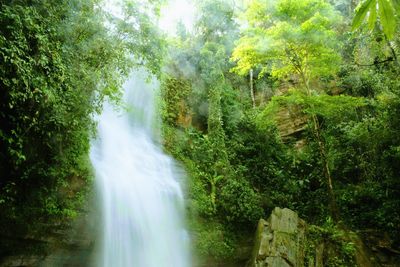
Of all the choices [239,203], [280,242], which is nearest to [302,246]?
[280,242]

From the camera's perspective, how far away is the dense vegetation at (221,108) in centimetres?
568

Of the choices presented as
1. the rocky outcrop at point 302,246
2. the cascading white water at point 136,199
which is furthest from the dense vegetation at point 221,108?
the rocky outcrop at point 302,246

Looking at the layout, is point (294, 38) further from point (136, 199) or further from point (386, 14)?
point (386, 14)

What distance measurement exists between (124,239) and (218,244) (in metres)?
2.72

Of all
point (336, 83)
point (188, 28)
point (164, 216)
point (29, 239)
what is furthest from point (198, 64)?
point (29, 239)

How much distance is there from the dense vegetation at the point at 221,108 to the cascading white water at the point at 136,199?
23.7 inches

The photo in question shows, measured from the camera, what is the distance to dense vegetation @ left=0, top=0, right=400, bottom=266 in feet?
18.6

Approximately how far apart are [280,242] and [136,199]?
3.77 metres

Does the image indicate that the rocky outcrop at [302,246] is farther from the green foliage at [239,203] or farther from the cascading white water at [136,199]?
the cascading white water at [136,199]

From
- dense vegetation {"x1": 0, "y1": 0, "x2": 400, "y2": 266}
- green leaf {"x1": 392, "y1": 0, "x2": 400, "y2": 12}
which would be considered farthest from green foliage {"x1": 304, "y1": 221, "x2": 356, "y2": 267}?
green leaf {"x1": 392, "y1": 0, "x2": 400, "y2": 12}

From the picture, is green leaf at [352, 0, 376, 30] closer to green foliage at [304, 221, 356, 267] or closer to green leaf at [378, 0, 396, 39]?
green leaf at [378, 0, 396, 39]

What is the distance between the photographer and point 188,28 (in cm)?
1540

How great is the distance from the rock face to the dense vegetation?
1335 mm

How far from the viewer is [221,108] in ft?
44.0
